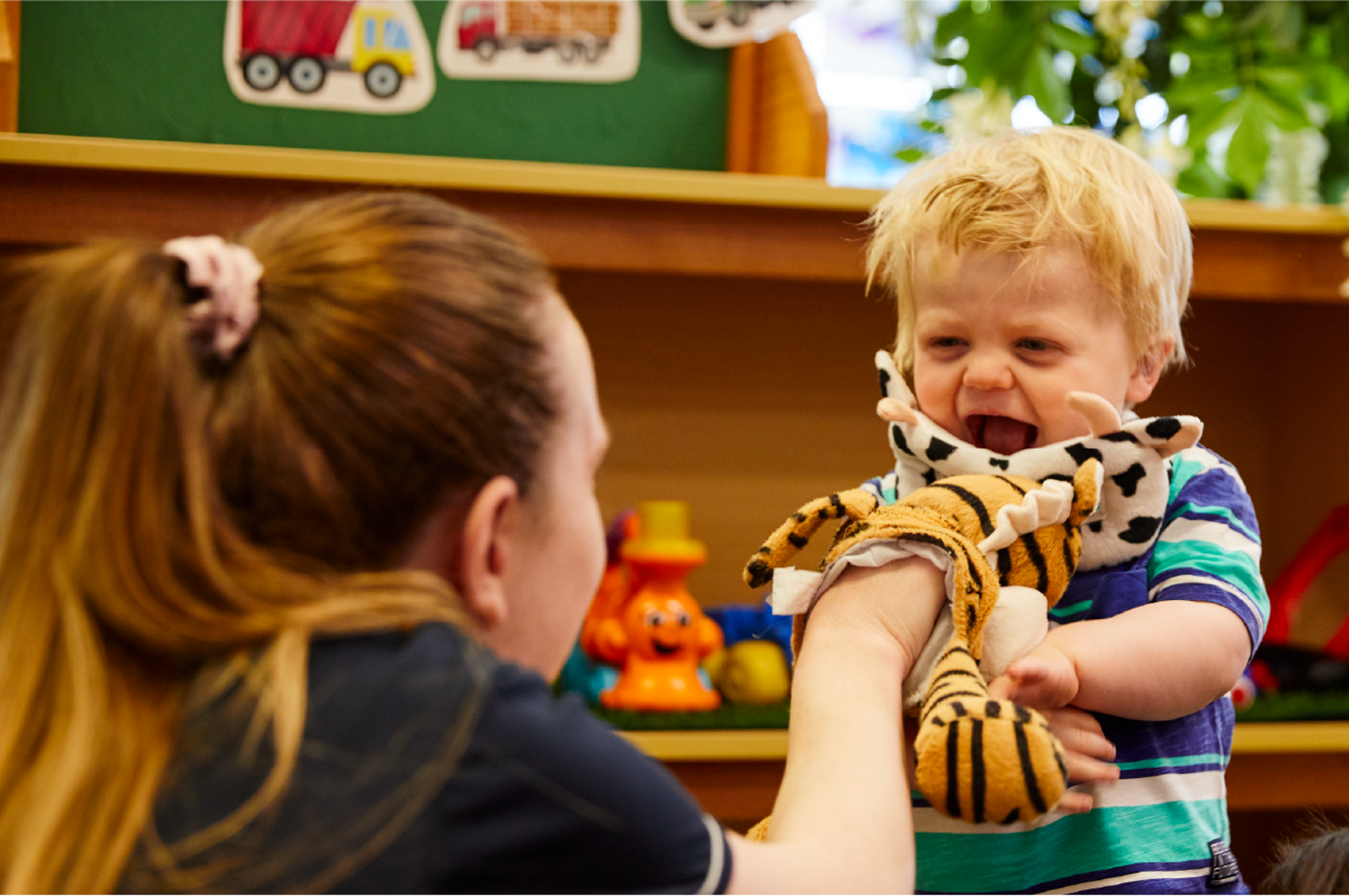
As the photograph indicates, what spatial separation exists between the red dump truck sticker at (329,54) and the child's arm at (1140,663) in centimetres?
123

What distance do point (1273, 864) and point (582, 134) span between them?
1.25 meters

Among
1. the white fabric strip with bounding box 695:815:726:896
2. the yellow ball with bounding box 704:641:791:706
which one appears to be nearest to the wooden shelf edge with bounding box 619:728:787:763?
the yellow ball with bounding box 704:641:791:706

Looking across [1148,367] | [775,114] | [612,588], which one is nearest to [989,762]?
[1148,367]

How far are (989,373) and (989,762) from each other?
31 centimetres

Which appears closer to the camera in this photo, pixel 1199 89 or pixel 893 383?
pixel 893 383

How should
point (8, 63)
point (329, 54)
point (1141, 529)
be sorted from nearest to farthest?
1. point (1141, 529)
2. point (8, 63)
3. point (329, 54)

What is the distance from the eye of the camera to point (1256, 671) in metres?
1.72

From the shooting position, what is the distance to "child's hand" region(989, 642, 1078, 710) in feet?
2.35

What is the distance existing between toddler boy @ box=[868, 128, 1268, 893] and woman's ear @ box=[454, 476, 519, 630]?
35 cm

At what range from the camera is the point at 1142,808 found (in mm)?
827

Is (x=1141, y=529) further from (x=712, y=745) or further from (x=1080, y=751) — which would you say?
(x=712, y=745)

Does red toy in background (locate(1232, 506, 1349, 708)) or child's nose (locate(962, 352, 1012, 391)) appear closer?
child's nose (locate(962, 352, 1012, 391))

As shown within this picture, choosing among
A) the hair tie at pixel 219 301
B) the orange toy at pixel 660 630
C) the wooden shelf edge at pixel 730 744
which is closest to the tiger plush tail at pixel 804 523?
the hair tie at pixel 219 301

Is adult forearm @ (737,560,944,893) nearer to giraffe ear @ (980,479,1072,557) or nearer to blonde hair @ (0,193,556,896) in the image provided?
giraffe ear @ (980,479,1072,557)
